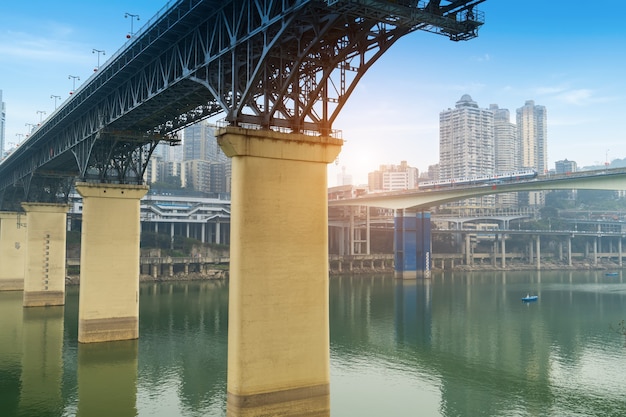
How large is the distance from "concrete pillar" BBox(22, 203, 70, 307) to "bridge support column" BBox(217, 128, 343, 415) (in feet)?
180

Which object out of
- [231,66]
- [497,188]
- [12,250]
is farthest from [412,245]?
[231,66]

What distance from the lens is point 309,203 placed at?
88.2ft

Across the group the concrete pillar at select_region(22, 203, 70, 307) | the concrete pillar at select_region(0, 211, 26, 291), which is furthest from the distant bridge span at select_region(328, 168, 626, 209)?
the concrete pillar at select_region(0, 211, 26, 291)

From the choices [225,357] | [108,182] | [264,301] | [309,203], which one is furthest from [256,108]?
[108,182]

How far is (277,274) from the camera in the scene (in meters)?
25.7

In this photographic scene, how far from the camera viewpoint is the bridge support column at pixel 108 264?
1833 inches

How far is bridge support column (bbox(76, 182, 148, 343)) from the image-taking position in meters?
46.6

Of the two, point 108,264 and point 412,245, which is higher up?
point 412,245

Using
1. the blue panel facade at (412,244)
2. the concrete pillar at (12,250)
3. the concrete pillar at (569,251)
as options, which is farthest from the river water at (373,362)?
the concrete pillar at (569,251)

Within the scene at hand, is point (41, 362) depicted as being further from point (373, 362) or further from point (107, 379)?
point (373, 362)

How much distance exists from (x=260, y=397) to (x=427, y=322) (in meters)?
44.6

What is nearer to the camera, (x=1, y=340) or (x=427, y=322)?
(x=1, y=340)

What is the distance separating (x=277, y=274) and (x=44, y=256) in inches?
2235

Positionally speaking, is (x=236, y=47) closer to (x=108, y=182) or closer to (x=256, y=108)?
(x=256, y=108)
